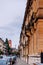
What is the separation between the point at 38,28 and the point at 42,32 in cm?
70

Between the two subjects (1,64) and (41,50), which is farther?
(41,50)

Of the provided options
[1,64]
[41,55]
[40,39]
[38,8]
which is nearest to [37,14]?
[38,8]

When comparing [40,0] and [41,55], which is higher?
[40,0]

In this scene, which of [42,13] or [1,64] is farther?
[42,13]

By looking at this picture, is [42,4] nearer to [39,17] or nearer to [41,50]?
[39,17]

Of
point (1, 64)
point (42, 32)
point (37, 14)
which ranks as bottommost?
point (1, 64)

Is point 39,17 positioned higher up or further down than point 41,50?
higher up

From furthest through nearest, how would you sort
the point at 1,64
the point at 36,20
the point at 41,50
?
the point at 36,20 < the point at 41,50 < the point at 1,64

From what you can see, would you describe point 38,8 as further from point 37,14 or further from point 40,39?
point 40,39

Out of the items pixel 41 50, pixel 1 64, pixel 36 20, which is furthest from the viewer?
pixel 36 20

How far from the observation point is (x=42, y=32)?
91.4ft

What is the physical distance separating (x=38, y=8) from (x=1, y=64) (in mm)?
8261

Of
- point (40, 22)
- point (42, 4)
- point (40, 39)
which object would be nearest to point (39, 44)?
point (40, 39)

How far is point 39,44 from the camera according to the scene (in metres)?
27.4
